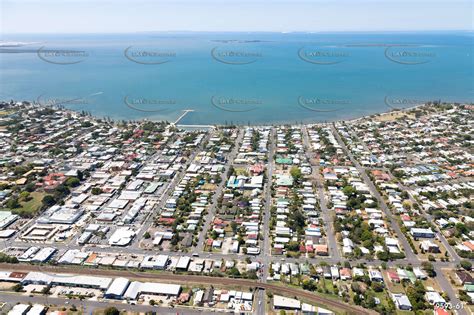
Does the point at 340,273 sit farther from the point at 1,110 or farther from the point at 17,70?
the point at 17,70

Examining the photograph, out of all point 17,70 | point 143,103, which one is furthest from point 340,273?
point 17,70

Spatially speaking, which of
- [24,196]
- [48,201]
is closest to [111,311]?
[48,201]

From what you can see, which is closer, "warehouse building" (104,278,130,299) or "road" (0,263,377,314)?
"road" (0,263,377,314)

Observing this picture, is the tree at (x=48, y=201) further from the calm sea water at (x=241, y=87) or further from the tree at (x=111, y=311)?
the calm sea water at (x=241, y=87)

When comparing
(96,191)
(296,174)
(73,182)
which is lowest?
(96,191)

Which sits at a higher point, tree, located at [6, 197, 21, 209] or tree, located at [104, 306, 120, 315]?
tree, located at [6, 197, 21, 209]

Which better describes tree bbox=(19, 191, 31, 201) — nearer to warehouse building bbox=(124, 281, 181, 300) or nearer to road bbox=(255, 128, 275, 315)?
warehouse building bbox=(124, 281, 181, 300)

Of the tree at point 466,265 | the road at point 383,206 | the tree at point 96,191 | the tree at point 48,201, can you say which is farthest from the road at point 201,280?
the tree at point 96,191

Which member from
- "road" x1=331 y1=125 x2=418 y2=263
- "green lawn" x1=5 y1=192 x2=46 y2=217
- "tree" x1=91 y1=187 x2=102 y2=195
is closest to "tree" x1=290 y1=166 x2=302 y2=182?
"road" x1=331 y1=125 x2=418 y2=263

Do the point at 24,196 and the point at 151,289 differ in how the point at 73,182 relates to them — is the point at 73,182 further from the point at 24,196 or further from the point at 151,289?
the point at 151,289

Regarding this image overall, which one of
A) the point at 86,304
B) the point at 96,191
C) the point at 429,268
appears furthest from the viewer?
the point at 96,191

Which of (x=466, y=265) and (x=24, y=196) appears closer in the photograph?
(x=466, y=265)
